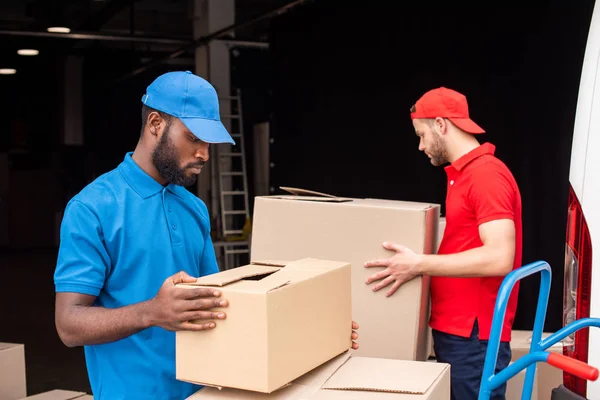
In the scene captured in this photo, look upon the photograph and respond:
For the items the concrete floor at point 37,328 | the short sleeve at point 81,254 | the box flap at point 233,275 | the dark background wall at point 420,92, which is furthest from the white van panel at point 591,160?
the concrete floor at point 37,328

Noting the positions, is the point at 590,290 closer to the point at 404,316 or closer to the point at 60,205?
the point at 404,316

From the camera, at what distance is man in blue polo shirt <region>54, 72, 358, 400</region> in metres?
1.54

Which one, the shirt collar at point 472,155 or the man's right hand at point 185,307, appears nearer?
the man's right hand at point 185,307

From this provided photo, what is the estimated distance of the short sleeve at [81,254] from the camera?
154cm

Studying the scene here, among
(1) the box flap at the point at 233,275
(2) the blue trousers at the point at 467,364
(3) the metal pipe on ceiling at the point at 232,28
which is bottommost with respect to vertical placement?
(2) the blue trousers at the point at 467,364

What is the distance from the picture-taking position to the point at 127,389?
1.63 metres

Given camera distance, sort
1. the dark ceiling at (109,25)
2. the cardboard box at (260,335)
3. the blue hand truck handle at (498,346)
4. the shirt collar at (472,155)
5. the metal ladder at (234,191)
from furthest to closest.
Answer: the dark ceiling at (109,25) < the metal ladder at (234,191) < the shirt collar at (472,155) < the blue hand truck handle at (498,346) < the cardboard box at (260,335)

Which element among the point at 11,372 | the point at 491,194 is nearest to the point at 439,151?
the point at 491,194

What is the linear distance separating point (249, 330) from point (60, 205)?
14.1m

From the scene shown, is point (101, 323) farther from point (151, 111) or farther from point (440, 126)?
point (440, 126)

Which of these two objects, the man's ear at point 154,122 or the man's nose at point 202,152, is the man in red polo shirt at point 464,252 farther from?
the man's ear at point 154,122

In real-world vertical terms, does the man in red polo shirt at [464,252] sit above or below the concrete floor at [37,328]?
above

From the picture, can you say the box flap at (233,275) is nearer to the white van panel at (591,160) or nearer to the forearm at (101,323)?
the forearm at (101,323)

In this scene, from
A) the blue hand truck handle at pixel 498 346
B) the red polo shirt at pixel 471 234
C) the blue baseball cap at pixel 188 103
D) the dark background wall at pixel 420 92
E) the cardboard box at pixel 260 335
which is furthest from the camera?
the dark background wall at pixel 420 92
